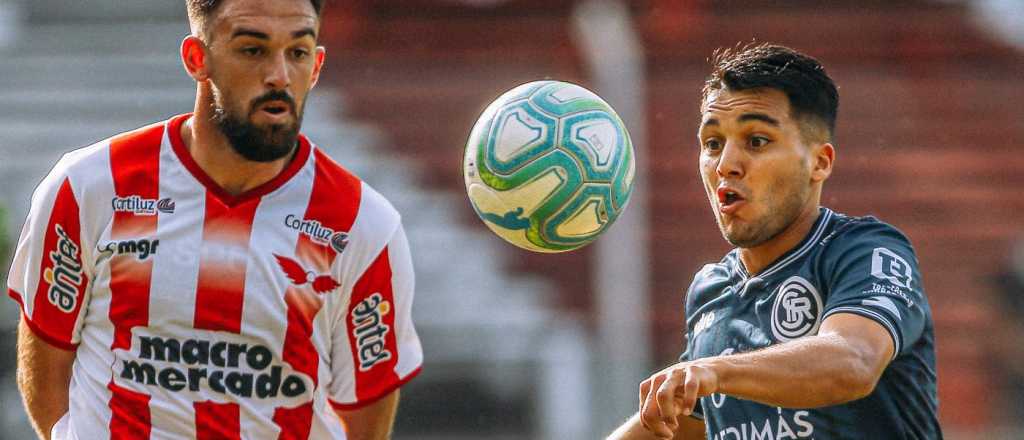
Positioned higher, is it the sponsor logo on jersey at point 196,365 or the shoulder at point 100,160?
the shoulder at point 100,160

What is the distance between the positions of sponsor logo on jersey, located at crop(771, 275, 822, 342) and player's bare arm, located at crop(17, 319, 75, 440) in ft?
6.97

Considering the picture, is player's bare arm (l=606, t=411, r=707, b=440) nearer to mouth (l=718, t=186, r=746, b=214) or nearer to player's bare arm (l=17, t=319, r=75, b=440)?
mouth (l=718, t=186, r=746, b=214)

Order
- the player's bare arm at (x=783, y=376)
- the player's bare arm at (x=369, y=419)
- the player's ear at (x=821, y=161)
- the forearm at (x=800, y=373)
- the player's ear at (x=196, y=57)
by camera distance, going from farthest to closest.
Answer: the player's bare arm at (x=369, y=419) < the player's ear at (x=196, y=57) < the player's ear at (x=821, y=161) < the forearm at (x=800, y=373) < the player's bare arm at (x=783, y=376)

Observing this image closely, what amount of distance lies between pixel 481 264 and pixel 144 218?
8.04 meters

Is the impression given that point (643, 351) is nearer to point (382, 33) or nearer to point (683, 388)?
point (382, 33)

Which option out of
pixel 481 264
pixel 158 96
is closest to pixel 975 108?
pixel 481 264

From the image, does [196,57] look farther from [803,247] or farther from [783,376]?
[783,376]

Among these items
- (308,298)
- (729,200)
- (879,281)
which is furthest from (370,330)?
(879,281)

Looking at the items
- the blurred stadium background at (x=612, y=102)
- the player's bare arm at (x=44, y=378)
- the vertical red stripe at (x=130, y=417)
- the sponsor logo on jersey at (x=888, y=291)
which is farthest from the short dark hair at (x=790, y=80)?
the blurred stadium background at (x=612, y=102)

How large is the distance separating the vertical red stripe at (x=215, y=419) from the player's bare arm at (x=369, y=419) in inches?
16.6

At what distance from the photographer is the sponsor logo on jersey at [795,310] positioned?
391cm

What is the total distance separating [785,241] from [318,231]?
139 cm

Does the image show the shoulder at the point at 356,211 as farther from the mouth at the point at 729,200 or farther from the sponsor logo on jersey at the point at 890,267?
the sponsor logo on jersey at the point at 890,267

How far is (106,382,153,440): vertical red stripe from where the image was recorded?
14.0ft
